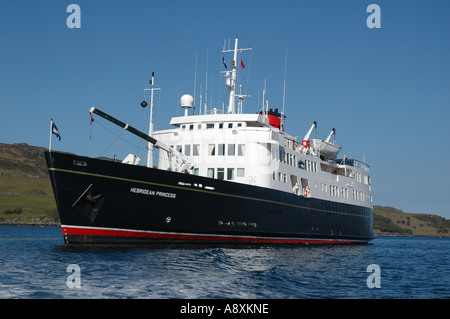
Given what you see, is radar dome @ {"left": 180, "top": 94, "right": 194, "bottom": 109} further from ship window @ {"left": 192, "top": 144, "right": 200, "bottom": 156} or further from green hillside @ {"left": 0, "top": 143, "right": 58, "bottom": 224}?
green hillside @ {"left": 0, "top": 143, "right": 58, "bottom": 224}

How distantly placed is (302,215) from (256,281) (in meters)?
19.7

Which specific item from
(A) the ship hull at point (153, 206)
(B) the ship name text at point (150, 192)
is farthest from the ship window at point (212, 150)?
(B) the ship name text at point (150, 192)

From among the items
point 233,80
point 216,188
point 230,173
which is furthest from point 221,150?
point 233,80

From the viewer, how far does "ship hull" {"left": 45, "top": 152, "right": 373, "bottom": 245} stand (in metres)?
23.0

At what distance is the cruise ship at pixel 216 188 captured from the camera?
23.4 metres

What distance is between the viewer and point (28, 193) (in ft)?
416

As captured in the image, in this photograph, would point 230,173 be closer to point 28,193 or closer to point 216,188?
point 216,188

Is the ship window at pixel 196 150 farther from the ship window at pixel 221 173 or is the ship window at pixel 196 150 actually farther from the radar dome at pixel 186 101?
the radar dome at pixel 186 101

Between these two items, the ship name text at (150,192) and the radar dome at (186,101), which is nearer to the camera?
the ship name text at (150,192)

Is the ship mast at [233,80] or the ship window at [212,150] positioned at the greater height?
the ship mast at [233,80]

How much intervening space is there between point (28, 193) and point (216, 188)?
113094 millimetres

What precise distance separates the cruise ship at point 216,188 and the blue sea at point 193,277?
1.79 m
